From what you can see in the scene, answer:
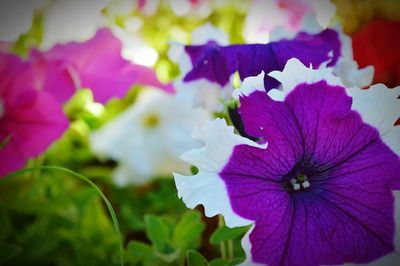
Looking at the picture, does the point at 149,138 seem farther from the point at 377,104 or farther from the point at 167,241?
the point at 377,104

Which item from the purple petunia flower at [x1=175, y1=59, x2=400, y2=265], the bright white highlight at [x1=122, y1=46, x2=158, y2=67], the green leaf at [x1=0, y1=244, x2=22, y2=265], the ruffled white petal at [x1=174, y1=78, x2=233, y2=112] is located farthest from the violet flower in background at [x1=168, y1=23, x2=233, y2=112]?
the bright white highlight at [x1=122, y1=46, x2=158, y2=67]

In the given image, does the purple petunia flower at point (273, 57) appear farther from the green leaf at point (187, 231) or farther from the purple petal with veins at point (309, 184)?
the green leaf at point (187, 231)

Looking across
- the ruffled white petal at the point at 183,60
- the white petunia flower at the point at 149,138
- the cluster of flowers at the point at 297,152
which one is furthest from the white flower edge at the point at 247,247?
the white petunia flower at the point at 149,138

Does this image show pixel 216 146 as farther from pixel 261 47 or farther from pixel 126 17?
pixel 126 17

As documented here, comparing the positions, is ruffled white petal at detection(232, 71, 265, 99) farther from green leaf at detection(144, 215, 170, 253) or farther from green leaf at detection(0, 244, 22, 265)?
green leaf at detection(0, 244, 22, 265)

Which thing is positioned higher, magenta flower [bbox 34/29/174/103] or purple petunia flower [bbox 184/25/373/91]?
magenta flower [bbox 34/29/174/103]

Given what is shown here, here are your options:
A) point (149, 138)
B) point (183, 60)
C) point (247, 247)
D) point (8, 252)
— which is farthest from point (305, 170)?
point (149, 138)
